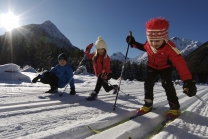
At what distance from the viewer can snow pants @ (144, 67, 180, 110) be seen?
3.14m

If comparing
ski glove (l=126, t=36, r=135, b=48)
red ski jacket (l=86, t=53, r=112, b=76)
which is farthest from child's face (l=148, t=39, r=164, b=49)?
red ski jacket (l=86, t=53, r=112, b=76)

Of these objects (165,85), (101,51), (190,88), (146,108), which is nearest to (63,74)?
(101,51)

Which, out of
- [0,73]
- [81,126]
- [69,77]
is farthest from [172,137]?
[0,73]

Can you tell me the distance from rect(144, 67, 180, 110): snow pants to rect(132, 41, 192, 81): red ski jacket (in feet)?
0.33

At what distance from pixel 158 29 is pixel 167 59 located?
58 cm

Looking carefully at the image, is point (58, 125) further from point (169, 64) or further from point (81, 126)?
point (169, 64)

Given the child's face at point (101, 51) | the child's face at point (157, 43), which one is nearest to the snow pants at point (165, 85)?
the child's face at point (157, 43)

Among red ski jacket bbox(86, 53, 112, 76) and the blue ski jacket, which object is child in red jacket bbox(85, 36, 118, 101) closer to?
red ski jacket bbox(86, 53, 112, 76)

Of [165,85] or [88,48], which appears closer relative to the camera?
[165,85]

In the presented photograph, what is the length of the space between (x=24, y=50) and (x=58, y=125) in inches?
2562

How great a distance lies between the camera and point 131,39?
4.06 m

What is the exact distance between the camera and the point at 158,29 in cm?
325

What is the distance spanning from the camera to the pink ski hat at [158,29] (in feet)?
10.7

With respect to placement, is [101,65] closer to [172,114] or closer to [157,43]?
[157,43]
